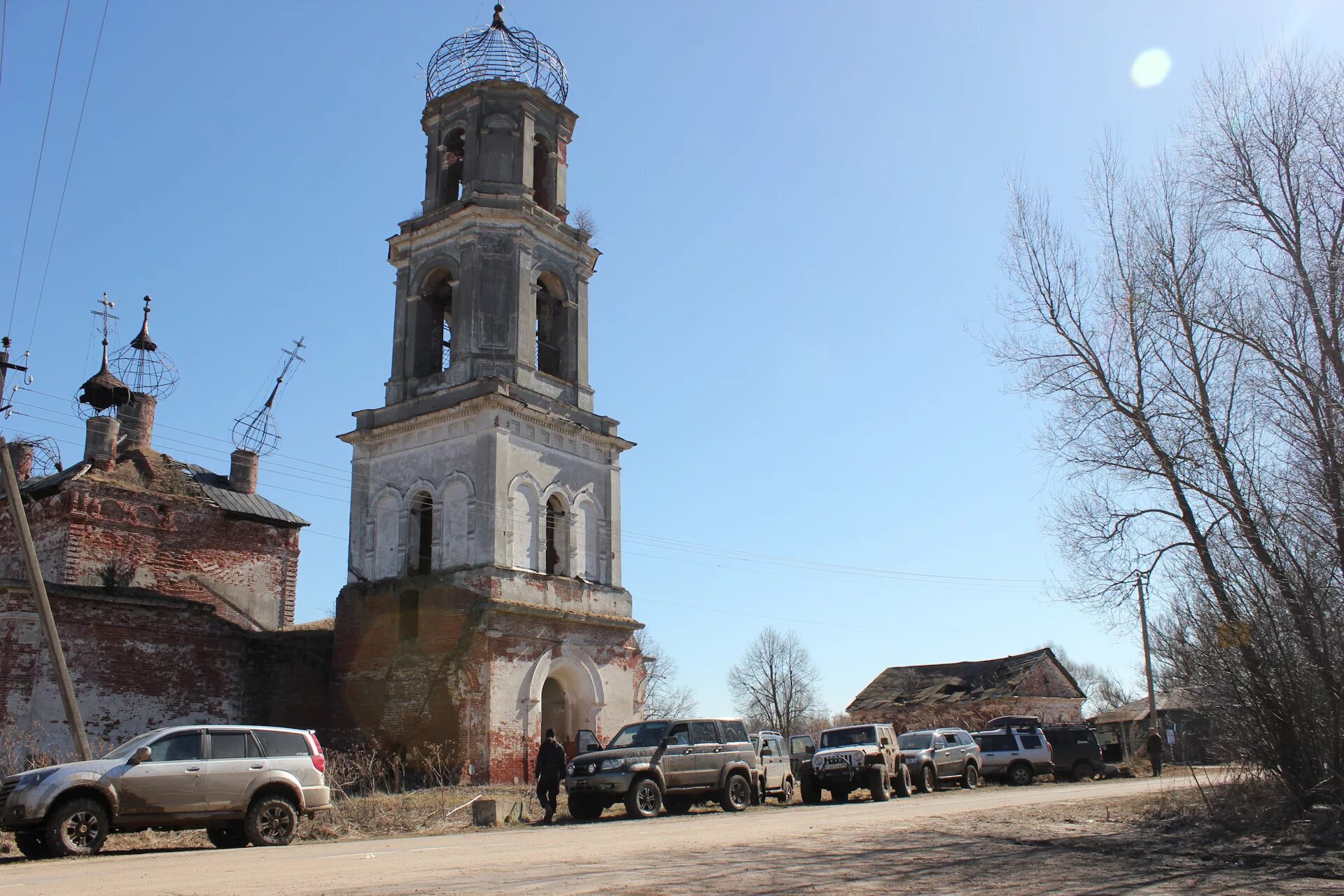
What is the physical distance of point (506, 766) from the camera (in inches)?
863

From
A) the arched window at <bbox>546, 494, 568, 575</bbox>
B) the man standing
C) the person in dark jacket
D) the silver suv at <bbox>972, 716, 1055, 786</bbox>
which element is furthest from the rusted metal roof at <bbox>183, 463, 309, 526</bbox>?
the person in dark jacket

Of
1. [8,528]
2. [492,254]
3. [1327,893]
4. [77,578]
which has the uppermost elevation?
[492,254]

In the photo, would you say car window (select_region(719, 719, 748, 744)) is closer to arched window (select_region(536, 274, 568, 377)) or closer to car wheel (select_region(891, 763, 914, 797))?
car wheel (select_region(891, 763, 914, 797))

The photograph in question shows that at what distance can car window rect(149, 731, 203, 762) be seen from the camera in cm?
1271

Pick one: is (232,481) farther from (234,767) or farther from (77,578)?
(234,767)

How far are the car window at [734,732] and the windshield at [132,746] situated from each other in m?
9.29

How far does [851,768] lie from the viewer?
2014 centimetres

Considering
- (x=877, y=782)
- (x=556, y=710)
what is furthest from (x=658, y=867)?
(x=556, y=710)

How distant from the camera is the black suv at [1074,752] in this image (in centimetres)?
2977

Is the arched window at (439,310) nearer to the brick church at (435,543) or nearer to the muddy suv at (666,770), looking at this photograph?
the brick church at (435,543)

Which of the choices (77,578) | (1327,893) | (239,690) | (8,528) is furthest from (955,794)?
(8,528)

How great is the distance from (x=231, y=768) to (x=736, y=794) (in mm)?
8549

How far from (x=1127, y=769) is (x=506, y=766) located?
64.5 feet

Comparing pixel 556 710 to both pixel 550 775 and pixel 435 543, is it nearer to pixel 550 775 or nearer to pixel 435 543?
pixel 435 543
